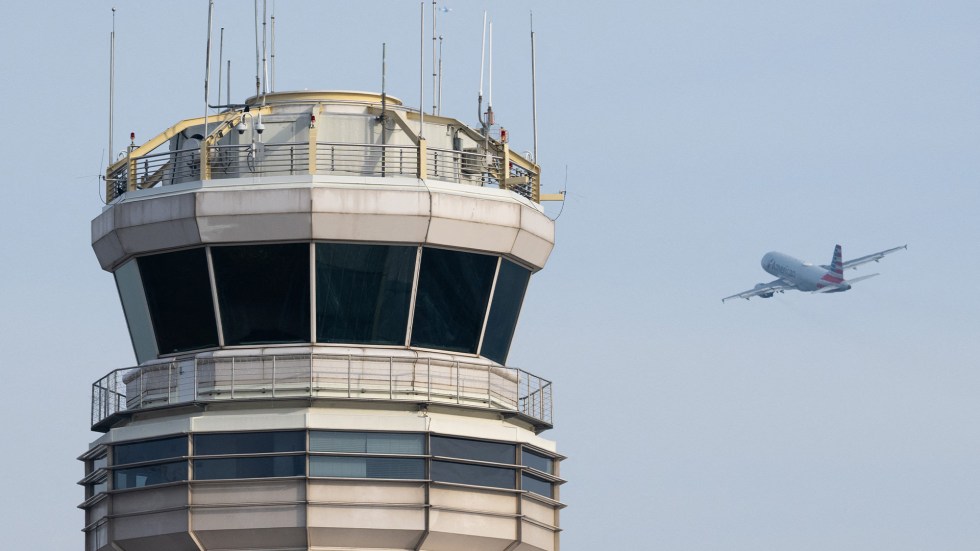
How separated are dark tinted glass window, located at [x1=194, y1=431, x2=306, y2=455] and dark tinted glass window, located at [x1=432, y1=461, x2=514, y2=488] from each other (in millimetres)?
3537

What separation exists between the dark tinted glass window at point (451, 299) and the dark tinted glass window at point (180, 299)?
18.0 ft

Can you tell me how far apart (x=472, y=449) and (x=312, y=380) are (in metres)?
4.49

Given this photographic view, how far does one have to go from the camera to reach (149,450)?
173 ft

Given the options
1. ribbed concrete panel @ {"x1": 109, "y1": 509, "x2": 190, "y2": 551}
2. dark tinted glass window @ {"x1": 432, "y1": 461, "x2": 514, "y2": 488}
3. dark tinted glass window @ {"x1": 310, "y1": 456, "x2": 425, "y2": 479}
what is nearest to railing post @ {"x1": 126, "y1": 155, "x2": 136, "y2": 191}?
ribbed concrete panel @ {"x1": 109, "y1": 509, "x2": 190, "y2": 551}

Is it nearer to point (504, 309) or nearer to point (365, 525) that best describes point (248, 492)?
point (365, 525)

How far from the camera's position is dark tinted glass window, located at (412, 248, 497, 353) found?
5353 centimetres

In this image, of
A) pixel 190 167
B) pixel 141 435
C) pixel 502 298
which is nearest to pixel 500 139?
pixel 502 298

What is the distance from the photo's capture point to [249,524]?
168ft

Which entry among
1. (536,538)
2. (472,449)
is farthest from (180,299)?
(536,538)

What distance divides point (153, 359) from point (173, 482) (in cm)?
424

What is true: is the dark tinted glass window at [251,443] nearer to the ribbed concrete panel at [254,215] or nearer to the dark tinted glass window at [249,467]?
the dark tinted glass window at [249,467]

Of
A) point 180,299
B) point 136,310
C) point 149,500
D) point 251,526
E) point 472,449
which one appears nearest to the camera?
point 251,526

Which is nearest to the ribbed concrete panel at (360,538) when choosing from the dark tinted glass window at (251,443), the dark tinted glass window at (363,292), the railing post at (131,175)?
the dark tinted glass window at (251,443)

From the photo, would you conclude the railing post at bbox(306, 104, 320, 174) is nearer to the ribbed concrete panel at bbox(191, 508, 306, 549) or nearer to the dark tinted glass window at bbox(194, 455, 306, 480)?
the dark tinted glass window at bbox(194, 455, 306, 480)
